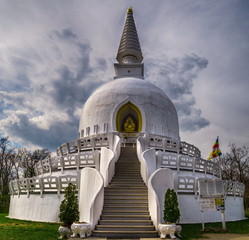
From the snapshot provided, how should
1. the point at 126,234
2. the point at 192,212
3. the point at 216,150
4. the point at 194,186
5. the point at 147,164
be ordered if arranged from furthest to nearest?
the point at 216,150 → the point at 194,186 → the point at 147,164 → the point at 192,212 → the point at 126,234

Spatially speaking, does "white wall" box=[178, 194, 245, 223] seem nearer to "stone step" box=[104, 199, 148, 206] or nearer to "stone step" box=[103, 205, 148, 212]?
"stone step" box=[104, 199, 148, 206]

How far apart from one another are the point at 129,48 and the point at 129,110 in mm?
13946

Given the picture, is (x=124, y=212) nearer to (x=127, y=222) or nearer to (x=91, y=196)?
(x=127, y=222)

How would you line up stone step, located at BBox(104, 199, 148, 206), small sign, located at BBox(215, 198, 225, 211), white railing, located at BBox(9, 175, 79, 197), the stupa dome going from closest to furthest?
1. stone step, located at BBox(104, 199, 148, 206)
2. small sign, located at BBox(215, 198, 225, 211)
3. white railing, located at BBox(9, 175, 79, 197)
4. the stupa dome

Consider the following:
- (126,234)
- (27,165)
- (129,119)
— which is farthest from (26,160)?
(126,234)

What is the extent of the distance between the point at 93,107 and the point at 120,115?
124 inches

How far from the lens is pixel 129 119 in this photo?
23984 millimetres

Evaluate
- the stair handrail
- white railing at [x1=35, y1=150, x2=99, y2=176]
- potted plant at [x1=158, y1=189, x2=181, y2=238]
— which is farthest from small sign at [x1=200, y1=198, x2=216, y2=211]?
white railing at [x1=35, y1=150, x2=99, y2=176]

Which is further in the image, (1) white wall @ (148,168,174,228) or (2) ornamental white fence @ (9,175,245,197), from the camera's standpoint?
(2) ornamental white fence @ (9,175,245,197)

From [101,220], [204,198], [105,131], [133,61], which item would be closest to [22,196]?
[101,220]

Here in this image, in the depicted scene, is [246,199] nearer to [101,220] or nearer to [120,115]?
[120,115]

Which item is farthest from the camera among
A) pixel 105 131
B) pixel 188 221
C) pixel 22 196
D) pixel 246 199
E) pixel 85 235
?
pixel 246 199

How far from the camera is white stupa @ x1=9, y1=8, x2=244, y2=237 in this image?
9727 millimetres

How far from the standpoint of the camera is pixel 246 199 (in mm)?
33062
